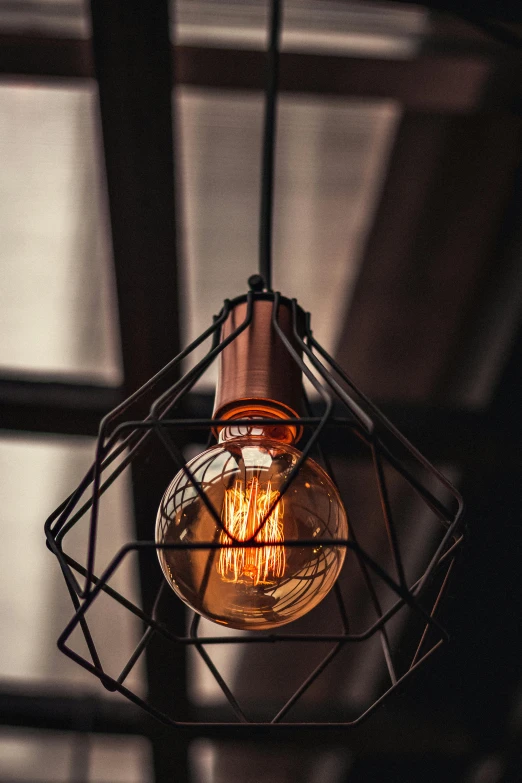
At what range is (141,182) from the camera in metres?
1.14

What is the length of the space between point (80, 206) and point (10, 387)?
0.40 metres

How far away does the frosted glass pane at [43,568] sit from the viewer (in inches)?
63.0

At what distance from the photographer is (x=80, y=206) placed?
1251 millimetres

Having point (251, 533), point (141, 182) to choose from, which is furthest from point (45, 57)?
point (251, 533)

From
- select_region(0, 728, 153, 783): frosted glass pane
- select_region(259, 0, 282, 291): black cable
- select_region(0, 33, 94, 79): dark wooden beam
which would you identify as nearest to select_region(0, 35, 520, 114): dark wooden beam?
select_region(0, 33, 94, 79): dark wooden beam

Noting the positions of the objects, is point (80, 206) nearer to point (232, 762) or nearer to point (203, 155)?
point (203, 155)

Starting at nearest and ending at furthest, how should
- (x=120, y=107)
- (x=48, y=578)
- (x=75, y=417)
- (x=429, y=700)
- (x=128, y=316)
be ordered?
(x=120, y=107) < (x=128, y=316) < (x=75, y=417) < (x=48, y=578) < (x=429, y=700)

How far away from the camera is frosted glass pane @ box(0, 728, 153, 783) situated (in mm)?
2266

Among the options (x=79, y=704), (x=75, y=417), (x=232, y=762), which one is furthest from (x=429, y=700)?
(x=75, y=417)

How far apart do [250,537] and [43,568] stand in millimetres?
1425

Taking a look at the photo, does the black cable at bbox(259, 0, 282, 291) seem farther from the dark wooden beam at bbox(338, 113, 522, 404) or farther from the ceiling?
the dark wooden beam at bbox(338, 113, 522, 404)

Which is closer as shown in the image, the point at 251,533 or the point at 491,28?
the point at 251,533

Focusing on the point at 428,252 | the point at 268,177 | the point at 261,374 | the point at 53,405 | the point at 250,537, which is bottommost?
the point at 250,537

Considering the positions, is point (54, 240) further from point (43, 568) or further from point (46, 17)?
point (43, 568)
